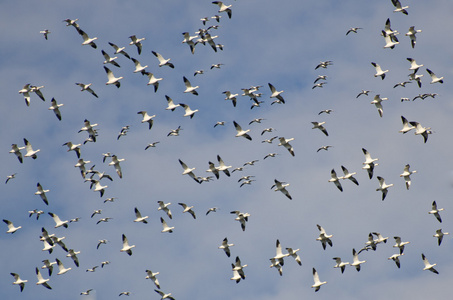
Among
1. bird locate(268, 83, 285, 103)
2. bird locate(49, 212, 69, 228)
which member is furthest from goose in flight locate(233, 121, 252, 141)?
bird locate(49, 212, 69, 228)

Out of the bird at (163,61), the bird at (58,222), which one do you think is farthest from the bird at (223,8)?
the bird at (58,222)

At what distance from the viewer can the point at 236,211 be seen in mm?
106250

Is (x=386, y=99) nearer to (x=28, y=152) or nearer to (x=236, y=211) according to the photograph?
(x=236, y=211)

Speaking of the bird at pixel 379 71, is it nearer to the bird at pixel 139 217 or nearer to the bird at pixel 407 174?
the bird at pixel 407 174

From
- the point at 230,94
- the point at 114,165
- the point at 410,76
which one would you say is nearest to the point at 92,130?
the point at 114,165

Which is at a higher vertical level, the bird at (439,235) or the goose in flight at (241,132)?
the goose in flight at (241,132)

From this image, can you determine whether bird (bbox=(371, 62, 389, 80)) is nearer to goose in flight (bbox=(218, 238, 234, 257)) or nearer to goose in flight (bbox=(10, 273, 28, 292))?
goose in flight (bbox=(218, 238, 234, 257))

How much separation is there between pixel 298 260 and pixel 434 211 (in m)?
12.8

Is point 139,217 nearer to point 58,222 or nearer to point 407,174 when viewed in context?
point 58,222

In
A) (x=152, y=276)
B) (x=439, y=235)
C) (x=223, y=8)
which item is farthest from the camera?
(x=152, y=276)

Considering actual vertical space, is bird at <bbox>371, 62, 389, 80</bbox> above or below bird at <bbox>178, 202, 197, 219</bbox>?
above

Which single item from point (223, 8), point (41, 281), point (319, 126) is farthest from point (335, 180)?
point (41, 281)

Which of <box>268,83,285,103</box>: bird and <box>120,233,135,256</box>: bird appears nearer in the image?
<box>268,83,285,103</box>: bird

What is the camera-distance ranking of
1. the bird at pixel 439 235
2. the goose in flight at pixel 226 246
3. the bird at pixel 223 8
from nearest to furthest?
the bird at pixel 223 8 → the bird at pixel 439 235 → the goose in flight at pixel 226 246
